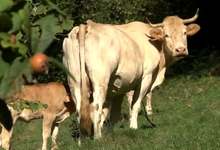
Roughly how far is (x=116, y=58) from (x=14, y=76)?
26.6 ft

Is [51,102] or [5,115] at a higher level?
[5,115]

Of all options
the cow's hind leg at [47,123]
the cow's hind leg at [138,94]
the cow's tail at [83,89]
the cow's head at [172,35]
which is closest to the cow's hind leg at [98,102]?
the cow's tail at [83,89]

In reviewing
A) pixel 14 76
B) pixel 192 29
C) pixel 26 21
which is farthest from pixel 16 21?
pixel 192 29

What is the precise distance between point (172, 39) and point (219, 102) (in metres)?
2.27

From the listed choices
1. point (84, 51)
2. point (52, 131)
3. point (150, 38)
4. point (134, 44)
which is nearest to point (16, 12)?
point (84, 51)

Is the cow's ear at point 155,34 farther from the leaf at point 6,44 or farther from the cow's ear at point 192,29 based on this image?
the leaf at point 6,44

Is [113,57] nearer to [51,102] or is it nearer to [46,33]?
[51,102]

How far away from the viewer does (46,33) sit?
1.38m

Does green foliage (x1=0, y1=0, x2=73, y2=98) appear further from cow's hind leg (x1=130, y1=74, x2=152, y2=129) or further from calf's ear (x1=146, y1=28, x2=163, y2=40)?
calf's ear (x1=146, y1=28, x2=163, y2=40)

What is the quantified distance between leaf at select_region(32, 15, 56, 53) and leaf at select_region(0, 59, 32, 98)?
1.8 inches

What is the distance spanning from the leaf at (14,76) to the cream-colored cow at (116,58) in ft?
23.0

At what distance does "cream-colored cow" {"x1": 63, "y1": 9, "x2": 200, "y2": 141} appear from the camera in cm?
923

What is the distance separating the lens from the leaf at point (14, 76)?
1354 mm

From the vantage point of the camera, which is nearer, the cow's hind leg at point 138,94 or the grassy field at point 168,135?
the grassy field at point 168,135
